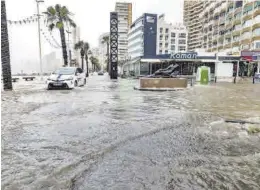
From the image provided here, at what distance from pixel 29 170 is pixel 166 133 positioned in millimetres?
3160

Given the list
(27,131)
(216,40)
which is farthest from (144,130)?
(216,40)

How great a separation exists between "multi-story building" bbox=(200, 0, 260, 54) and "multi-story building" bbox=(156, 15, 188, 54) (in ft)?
79.4

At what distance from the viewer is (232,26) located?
77.3m

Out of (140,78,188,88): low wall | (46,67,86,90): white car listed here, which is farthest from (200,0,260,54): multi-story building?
(46,67,86,90): white car

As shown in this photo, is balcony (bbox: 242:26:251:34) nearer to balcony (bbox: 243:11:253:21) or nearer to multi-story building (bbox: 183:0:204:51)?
balcony (bbox: 243:11:253:21)

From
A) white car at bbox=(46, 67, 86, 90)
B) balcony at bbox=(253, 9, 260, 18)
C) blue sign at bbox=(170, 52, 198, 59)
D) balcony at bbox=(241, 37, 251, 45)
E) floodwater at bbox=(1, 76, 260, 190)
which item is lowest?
floodwater at bbox=(1, 76, 260, 190)

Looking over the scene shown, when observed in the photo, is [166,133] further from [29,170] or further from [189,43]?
[189,43]

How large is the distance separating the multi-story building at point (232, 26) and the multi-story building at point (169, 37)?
2419 cm

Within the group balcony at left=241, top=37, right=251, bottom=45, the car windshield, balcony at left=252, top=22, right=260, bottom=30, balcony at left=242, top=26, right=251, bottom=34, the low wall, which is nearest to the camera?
the car windshield

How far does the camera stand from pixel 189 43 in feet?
496

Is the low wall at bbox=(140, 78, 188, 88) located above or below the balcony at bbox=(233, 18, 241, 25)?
below

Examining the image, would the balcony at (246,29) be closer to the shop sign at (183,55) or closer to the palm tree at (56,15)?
the shop sign at (183,55)

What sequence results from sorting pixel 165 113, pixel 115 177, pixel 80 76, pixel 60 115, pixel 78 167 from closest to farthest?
pixel 115 177 < pixel 78 167 < pixel 60 115 < pixel 165 113 < pixel 80 76

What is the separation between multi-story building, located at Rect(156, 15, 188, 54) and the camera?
12588cm
